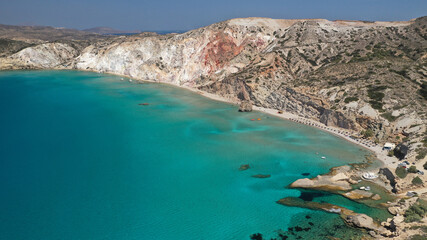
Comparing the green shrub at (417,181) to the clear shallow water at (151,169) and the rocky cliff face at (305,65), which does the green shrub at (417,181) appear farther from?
the rocky cliff face at (305,65)

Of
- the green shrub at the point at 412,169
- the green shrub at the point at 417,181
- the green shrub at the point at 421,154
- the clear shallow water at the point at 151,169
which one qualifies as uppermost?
the green shrub at the point at 421,154

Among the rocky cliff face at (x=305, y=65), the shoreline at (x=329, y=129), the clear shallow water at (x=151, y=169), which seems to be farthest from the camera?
the rocky cliff face at (x=305, y=65)

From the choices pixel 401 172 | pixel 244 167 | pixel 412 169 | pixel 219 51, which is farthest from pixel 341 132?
pixel 219 51

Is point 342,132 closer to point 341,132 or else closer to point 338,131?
point 341,132

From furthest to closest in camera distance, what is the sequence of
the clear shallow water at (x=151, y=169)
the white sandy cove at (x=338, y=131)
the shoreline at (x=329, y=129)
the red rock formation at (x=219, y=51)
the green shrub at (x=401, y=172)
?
the red rock formation at (x=219, y=51), the shoreline at (x=329, y=129), the white sandy cove at (x=338, y=131), the green shrub at (x=401, y=172), the clear shallow water at (x=151, y=169)

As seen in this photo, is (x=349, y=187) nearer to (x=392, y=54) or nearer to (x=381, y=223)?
(x=381, y=223)

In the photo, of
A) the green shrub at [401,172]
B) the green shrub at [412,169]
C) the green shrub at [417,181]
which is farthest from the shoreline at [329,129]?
the green shrub at [417,181]

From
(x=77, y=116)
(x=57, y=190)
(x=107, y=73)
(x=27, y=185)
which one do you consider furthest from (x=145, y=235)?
(x=107, y=73)
